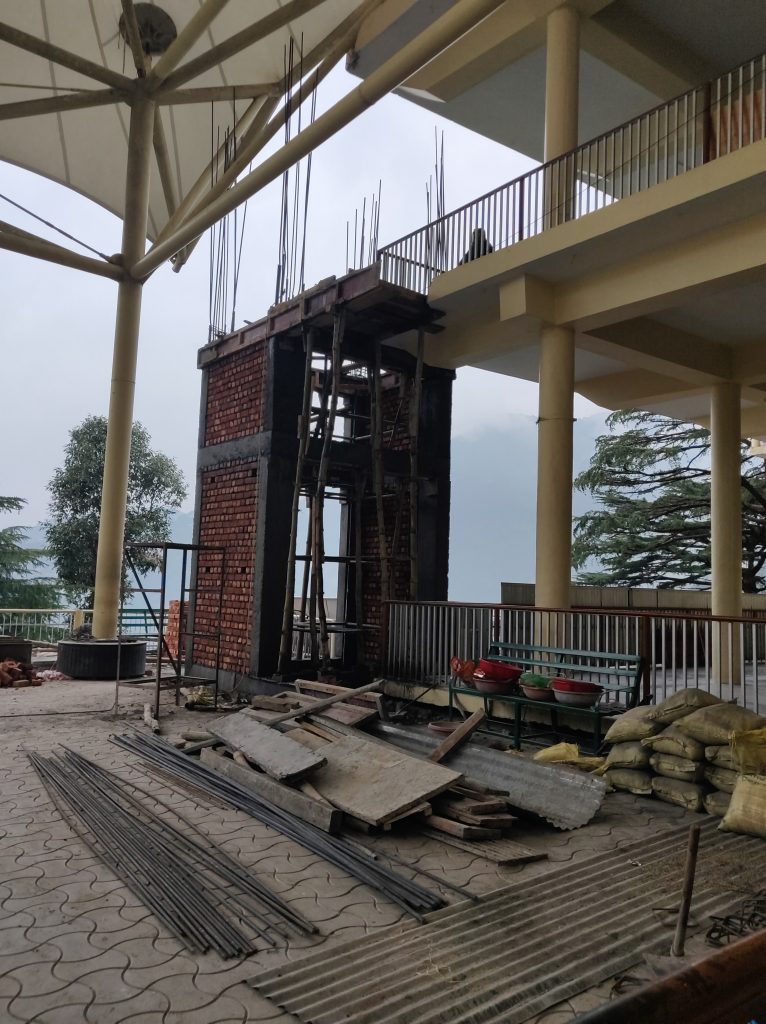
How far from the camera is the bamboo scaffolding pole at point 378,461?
390 inches

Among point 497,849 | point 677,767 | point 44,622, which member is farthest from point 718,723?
point 44,622

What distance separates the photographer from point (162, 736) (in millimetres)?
7637

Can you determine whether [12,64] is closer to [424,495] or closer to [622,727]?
[424,495]

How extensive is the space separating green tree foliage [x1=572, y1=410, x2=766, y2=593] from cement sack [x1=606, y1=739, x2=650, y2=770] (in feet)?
55.3

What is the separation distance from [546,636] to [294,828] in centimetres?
440

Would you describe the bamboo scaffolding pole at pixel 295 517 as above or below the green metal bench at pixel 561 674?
above

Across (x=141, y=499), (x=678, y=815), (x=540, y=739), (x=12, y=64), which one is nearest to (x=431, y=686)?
(x=540, y=739)

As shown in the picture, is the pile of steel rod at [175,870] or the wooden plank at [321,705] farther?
the wooden plank at [321,705]

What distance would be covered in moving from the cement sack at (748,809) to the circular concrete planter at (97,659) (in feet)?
31.8

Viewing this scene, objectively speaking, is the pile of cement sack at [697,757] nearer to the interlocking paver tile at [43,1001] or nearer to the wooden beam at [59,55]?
the interlocking paver tile at [43,1001]

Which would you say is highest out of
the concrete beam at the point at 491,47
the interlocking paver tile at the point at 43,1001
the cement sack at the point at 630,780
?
the concrete beam at the point at 491,47

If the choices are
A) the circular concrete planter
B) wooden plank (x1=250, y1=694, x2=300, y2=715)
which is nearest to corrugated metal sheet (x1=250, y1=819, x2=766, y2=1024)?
wooden plank (x1=250, y1=694, x2=300, y2=715)

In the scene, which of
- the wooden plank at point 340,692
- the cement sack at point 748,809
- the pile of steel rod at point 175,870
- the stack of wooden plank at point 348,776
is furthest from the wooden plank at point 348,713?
the cement sack at point 748,809

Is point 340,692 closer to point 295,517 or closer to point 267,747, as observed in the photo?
point 267,747
